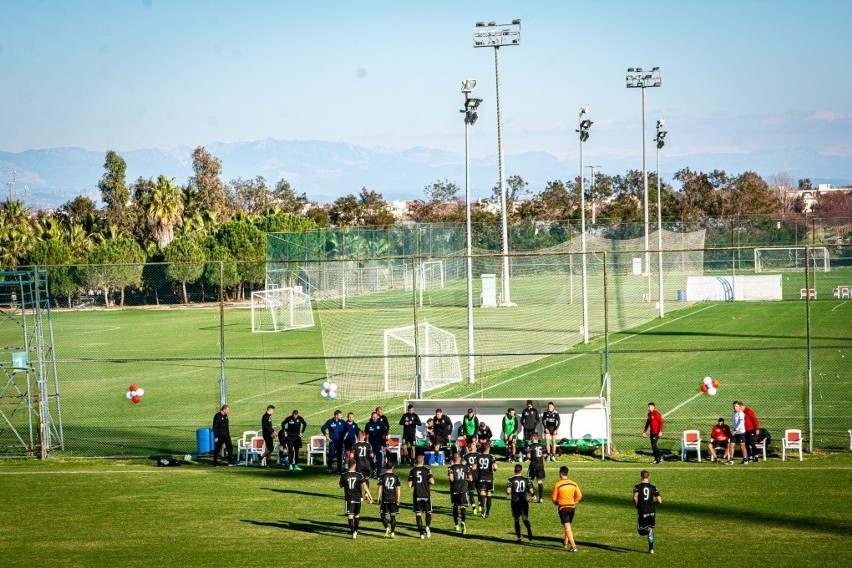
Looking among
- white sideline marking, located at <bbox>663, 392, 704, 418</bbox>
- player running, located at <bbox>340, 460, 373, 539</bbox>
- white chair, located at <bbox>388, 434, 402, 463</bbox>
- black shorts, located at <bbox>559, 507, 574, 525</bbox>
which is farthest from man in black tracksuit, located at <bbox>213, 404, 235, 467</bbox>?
white sideline marking, located at <bbox>663, 392, 704, 418</bbox>

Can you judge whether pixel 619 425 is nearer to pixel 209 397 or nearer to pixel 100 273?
pixel 209 397

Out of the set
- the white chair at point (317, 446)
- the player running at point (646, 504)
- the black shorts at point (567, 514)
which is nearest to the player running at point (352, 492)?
→ the black shorts at point (567, 514)

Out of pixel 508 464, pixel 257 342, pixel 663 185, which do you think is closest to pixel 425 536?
pixel 508 464

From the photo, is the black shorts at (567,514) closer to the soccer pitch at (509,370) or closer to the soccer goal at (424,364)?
the soccer pitch at (509,370)

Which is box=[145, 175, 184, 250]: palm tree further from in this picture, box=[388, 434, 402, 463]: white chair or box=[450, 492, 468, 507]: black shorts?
box=[450, 492, 468, 507]: black shorts

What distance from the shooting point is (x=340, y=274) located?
60031 millimetres

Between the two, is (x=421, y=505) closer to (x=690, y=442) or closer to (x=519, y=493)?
(x=519, y=493)

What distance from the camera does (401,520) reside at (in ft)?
68.4

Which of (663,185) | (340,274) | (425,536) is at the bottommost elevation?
(425,536)

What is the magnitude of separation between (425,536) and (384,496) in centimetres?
114

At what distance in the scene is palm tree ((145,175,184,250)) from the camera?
9706 cm

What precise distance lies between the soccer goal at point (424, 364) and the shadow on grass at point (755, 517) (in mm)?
14242

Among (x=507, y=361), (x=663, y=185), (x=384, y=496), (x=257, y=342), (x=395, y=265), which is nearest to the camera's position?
(x=384, y=496)

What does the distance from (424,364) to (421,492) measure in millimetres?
17703
